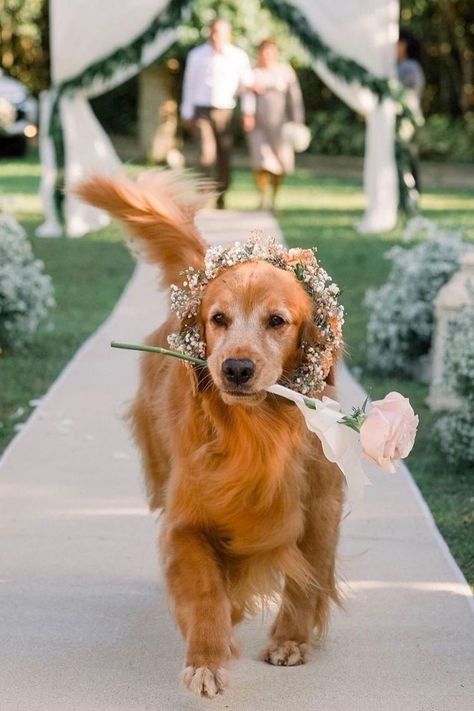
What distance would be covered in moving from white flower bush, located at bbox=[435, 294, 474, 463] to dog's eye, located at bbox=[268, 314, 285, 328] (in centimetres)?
318

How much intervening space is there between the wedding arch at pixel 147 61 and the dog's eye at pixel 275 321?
43.3 ft

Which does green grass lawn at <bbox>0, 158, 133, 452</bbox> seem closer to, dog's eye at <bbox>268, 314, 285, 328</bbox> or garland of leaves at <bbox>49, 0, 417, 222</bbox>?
garland of leaves at <bbox>49, 0, 417, 222</bbox>

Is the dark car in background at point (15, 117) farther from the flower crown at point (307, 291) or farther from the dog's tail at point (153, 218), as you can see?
the flower crown at point (307, 291)

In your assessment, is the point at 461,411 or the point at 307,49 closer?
the point at 461,411

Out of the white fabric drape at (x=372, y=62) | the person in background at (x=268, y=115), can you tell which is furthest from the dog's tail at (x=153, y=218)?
the person in background at (x=268, y=115)

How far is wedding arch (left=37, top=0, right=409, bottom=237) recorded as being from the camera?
1739 cm

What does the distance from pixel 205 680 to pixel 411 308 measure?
5.97 metres

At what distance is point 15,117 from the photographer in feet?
102

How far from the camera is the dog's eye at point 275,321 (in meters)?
4.40

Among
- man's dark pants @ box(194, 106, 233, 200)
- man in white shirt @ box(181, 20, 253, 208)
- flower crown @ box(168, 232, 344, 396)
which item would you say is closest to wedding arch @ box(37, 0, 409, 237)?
man in white shirt @ box(181, 20, 253, 208)

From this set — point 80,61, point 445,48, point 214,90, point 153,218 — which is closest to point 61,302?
point 80,61

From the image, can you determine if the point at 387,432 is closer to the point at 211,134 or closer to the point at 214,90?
the point at 214,90

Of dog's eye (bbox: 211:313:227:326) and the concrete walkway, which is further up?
dog's eye (bbox: 211:313:227:326)

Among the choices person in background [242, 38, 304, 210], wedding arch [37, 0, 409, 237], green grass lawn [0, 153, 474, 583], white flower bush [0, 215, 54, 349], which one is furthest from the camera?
person in background [242, 38, 304, 210]
